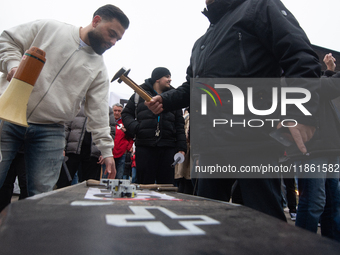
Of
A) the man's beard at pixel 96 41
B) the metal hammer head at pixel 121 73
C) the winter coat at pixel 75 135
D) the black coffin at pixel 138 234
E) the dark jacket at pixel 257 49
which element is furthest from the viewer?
the winter coat at pixel 75 135

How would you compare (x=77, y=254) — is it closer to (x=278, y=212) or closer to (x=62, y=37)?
(x=278, y=212)

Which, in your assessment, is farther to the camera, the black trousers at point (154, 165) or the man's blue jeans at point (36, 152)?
the black trousers at point (154, 165)

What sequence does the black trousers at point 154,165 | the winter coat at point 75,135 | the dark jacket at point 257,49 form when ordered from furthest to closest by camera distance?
the winter coat at point 75,135, the black trousers at point 154,165, the dark jacket at point 257,49

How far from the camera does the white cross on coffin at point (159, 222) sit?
52cm

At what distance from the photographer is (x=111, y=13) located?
79.7 inches

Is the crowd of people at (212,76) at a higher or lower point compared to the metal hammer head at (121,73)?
lower

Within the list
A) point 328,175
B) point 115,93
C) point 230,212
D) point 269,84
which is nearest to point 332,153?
point 328,175

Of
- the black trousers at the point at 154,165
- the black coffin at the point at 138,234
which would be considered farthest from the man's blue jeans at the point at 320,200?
the black coffin at the point at 138,234

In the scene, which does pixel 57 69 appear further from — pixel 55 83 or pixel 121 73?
pixel 121 73

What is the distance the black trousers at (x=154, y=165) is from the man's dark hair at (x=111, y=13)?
4.71ft

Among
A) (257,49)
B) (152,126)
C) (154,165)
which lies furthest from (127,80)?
(257,49)

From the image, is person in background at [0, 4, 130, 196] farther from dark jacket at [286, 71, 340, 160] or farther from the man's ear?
dark jacket at [286, 71, 340, 160]

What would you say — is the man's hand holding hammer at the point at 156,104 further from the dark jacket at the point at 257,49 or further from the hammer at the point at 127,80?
the hammer at the point at 127,80

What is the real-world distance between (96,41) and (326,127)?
2.10 metres
